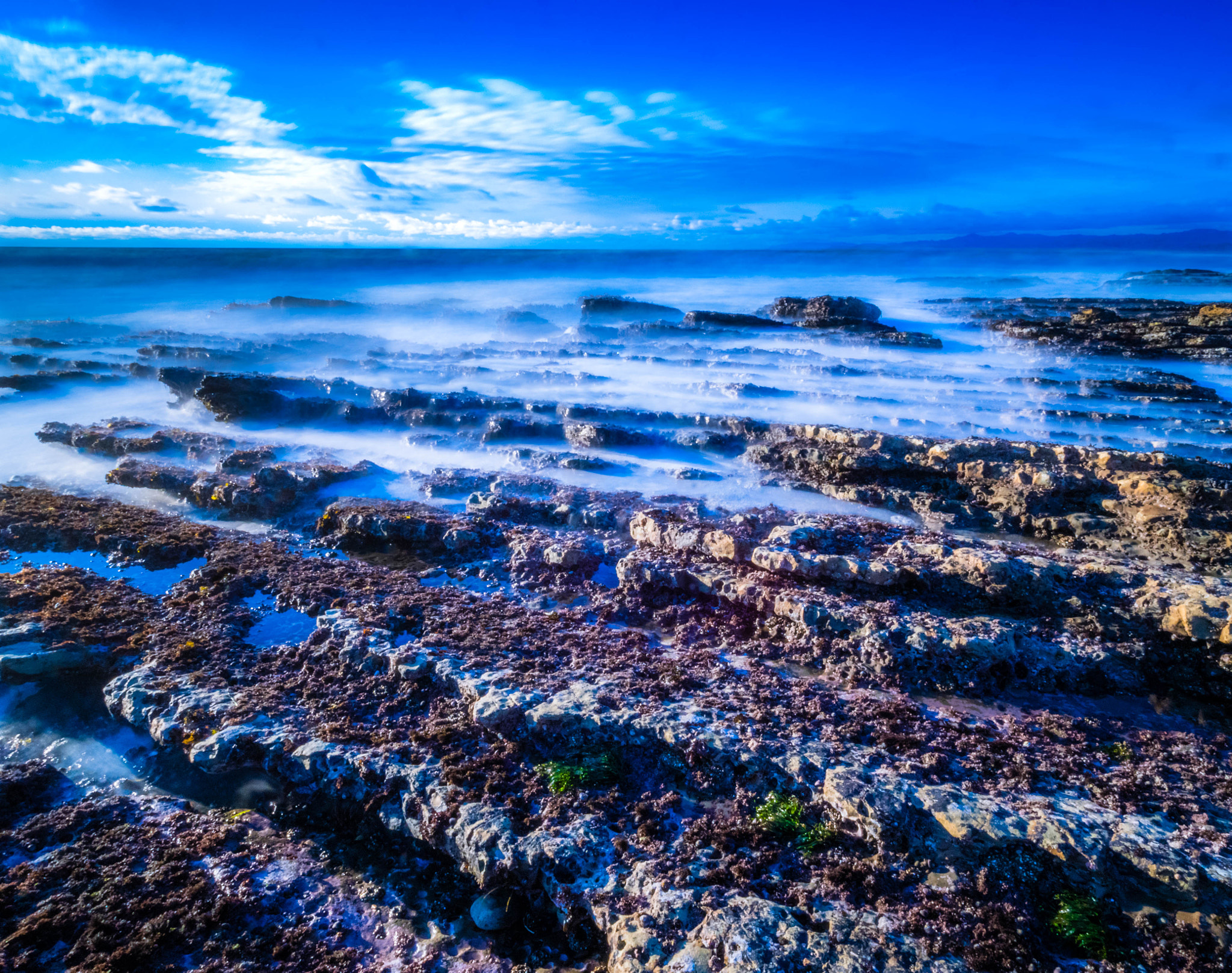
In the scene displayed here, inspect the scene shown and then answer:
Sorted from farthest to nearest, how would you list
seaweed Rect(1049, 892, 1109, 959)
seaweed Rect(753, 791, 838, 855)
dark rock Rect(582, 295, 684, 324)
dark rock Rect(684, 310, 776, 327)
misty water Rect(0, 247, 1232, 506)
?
dark rock Rect(582, 295, 684, 324), dark rock Rect(684, 310, 776, 327), misty water Rect(0, 247, 1232, 506), seaweed Rect(753, 791, 838, 855), seaweed Rect(1049, 892, 1109, 959)

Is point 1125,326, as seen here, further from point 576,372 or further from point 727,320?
point 576,372

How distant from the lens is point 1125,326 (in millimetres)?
31812

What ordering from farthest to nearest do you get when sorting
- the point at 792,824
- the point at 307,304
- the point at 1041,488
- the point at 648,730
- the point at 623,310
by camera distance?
the point at 307,304 < the point at 623,310 < the point at 1041,488 < the point at 648,730 < the point at 792,824

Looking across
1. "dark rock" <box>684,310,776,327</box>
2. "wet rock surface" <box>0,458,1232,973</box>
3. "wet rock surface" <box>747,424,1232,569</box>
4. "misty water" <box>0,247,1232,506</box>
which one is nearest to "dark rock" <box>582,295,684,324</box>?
"misty water" <box>0,247,1232,506</box>

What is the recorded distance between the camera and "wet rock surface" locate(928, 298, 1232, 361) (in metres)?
27.4

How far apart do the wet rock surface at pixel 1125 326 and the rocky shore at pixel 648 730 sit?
71.3 feet

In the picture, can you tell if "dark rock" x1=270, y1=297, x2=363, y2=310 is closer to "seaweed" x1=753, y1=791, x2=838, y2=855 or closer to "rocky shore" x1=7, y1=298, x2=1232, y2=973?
"rocky shore" x1=7, y1=298, x2=1232, y2=973

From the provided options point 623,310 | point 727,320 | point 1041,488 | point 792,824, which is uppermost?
point 623,310

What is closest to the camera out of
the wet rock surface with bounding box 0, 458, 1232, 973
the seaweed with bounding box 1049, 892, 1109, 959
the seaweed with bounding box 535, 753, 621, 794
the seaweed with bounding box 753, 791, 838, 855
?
the seaweed with bounding box 1049, 892, 1109, 959

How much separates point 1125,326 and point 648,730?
38838mm

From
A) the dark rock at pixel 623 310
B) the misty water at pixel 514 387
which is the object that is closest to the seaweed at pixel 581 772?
the misty water at pixel 514 387

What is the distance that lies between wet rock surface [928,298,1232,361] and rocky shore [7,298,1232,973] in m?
21.7

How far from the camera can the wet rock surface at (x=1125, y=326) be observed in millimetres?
27438

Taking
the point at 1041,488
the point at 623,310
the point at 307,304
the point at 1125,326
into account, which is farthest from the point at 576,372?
the point at 307,304
